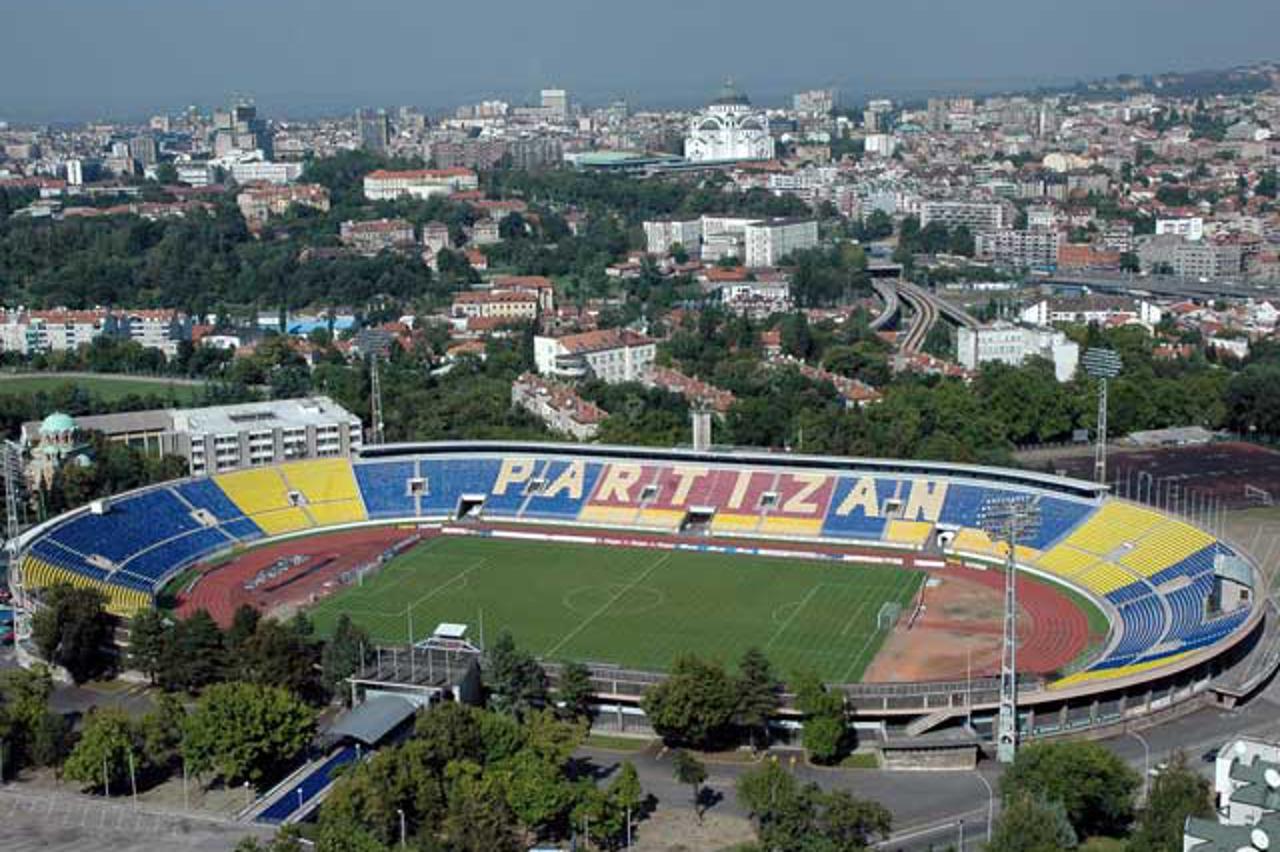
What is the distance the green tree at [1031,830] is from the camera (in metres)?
21.8

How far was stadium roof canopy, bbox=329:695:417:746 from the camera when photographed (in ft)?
91.1

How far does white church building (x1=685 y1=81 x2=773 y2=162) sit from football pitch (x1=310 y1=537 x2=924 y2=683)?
400 feet

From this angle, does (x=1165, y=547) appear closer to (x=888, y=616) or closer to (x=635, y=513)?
(x=888, y=616)

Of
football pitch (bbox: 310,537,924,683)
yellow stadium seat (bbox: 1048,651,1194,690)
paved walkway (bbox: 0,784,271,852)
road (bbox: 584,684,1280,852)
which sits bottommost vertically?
football pitch (bbox: 310,537,924,683)

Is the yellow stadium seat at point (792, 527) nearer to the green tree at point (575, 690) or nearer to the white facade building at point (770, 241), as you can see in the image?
Answer: the green tree at point (575, 690)

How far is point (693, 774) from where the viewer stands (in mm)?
25922

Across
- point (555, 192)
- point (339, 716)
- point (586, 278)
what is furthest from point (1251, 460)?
point (555, 192)

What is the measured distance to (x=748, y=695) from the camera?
28.5 meters

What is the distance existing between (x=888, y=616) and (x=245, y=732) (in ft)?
52.4

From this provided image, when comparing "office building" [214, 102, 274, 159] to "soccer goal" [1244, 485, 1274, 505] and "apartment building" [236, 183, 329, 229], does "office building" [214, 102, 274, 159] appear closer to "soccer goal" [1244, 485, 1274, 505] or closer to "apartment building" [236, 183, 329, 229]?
"apartment building" [236, 183, 329, 229]

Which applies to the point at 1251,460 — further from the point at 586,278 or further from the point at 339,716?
the point at 586,278

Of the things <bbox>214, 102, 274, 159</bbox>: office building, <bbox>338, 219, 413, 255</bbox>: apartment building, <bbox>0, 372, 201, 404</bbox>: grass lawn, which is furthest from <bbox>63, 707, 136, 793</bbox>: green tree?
<bbox>214, 102, 274, 159</bbox>: office building

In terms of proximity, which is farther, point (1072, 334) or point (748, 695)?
point (1072, 334)

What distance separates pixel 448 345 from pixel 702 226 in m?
42.2
